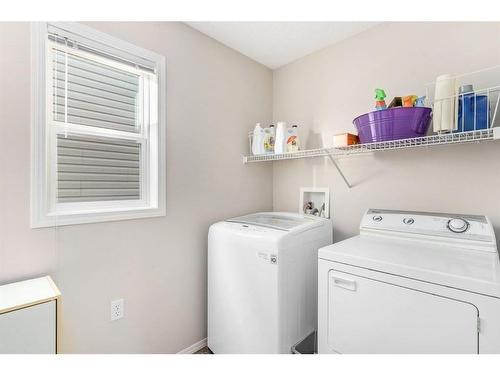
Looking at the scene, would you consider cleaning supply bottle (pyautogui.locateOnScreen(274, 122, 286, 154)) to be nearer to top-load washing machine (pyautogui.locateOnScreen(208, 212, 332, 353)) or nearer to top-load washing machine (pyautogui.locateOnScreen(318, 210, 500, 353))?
top-load washing machine (pyautogui.locateOnScreen(208, 212, 332, 353))

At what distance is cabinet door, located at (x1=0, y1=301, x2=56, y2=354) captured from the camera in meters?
0.98

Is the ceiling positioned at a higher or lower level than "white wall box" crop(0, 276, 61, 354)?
higher

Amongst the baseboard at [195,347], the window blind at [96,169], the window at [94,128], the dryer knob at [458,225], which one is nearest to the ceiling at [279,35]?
the window at [94,128]

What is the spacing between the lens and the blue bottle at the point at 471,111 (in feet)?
4.20

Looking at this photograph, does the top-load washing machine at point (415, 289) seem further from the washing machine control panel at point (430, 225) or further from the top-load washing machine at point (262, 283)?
the top-load washing machine at point (262, 283)

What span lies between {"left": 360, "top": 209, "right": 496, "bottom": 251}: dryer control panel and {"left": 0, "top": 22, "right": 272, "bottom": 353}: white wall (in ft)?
3.65

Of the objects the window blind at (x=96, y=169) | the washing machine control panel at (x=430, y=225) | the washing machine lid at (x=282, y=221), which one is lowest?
the washing machine lid at (x=282, y=221)

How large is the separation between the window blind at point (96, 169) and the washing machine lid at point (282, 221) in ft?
2.69

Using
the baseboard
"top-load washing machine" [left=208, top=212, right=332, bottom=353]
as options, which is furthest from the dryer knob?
the baseboard

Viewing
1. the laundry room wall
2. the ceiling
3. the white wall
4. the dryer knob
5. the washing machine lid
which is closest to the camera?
the white wall

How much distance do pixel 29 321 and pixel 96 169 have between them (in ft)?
2.85

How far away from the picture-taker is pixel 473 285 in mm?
951

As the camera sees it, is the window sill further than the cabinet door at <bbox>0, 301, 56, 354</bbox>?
Yes

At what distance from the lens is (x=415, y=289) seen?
106 centimetres
